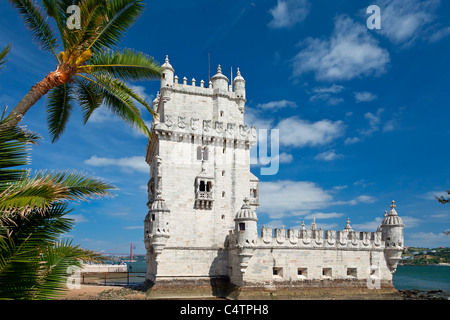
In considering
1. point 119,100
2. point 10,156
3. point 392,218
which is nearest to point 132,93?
point 119,100

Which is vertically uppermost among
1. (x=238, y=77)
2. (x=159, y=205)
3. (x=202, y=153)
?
(x=238, y=77)

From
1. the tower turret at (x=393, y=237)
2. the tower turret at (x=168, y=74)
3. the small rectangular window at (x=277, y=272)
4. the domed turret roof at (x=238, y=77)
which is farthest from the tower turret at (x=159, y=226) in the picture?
the tower turret at (x=393, y=237)

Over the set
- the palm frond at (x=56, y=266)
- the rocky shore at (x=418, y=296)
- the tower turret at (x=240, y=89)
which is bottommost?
the rocky shore at (x=418, y=296)

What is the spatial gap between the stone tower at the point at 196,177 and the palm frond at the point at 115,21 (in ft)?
59.1

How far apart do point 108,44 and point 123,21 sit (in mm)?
820

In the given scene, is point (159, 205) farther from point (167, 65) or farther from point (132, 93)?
point (132, 93)

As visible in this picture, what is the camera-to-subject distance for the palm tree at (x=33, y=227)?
5.96m

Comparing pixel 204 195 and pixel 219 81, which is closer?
pixel 204 195

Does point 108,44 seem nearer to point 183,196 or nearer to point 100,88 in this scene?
point 100,88

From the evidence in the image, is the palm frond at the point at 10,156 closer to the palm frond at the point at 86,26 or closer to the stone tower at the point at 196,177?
the palm frond at the point at 86,26

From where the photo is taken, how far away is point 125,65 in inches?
416

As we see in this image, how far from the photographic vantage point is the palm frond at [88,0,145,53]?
10133 mm

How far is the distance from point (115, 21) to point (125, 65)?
4.15 feet
